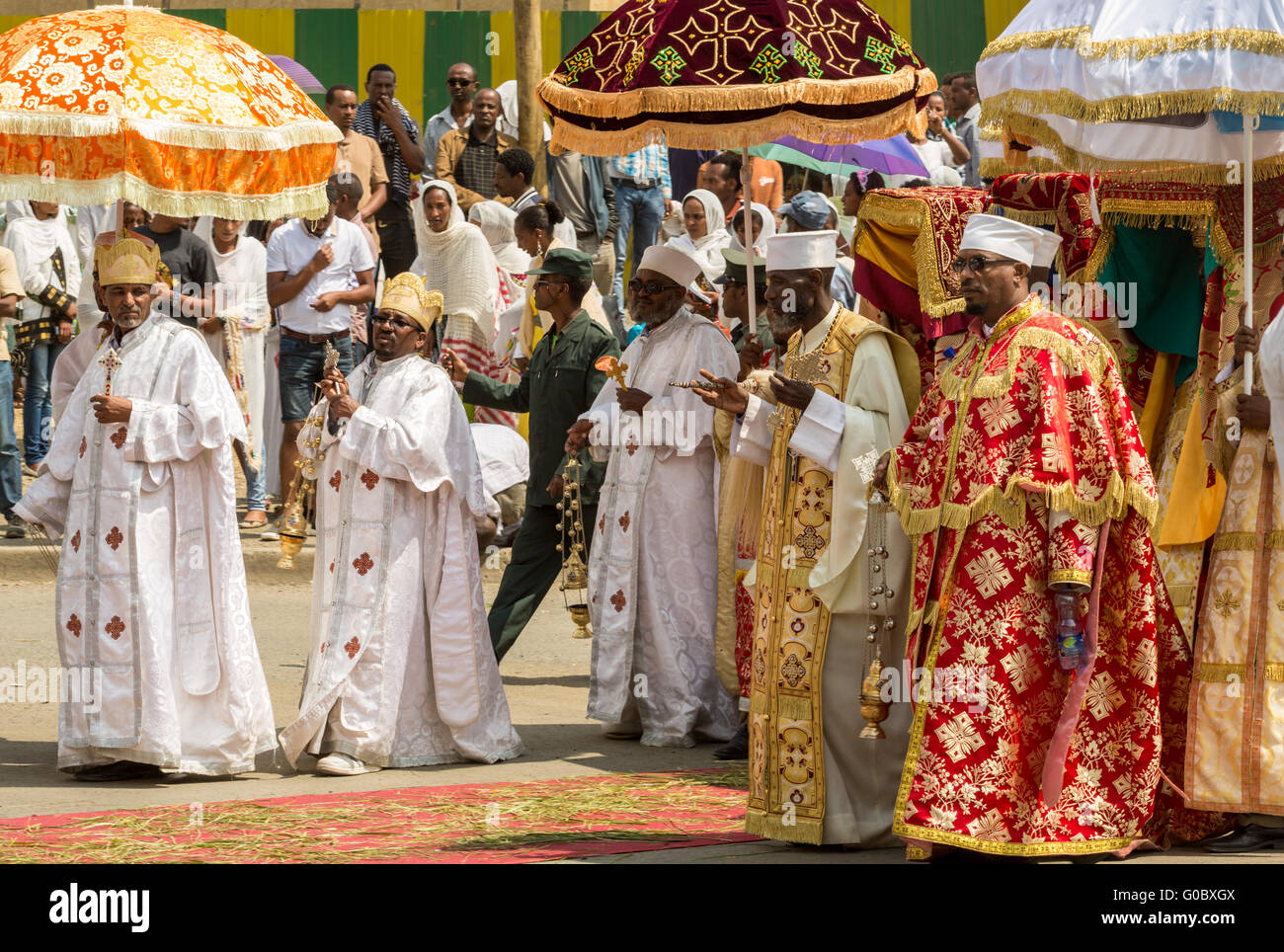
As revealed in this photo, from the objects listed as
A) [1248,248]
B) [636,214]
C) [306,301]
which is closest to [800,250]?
[1248,248]

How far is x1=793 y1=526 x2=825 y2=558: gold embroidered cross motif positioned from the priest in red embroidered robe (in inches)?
25.3

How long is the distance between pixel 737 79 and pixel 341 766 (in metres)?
3.45

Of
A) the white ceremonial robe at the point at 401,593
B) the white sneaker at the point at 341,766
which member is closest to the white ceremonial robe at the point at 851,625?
the white ceremonial robe at the point at 401,593

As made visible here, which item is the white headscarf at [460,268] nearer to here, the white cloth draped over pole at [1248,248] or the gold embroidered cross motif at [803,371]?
the gold embroidered cross motif at [803,371]

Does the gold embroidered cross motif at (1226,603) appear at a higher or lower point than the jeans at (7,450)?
lower

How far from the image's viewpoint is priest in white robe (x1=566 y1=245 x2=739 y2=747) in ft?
29.7

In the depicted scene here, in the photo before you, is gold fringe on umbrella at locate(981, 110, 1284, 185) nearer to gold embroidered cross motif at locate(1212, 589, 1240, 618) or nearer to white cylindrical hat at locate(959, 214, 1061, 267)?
white cylindrical hat at locate(959, 214, 1061, 267)

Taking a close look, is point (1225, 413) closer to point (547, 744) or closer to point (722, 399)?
point (722, 399)

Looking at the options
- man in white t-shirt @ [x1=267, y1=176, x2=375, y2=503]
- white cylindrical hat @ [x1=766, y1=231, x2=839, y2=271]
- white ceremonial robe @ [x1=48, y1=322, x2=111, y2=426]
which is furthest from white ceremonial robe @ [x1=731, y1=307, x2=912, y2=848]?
man in white t-shirt @ [x1=267, y1=176, x2=375, y2=503]

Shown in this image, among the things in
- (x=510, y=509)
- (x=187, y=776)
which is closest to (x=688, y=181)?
(x=510, y=509)

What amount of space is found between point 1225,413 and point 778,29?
2.61m

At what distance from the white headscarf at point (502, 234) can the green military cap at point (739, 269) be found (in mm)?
4320

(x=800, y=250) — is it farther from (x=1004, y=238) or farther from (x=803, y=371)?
(x=1004, y=238)

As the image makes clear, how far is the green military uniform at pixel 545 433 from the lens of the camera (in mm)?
9781
